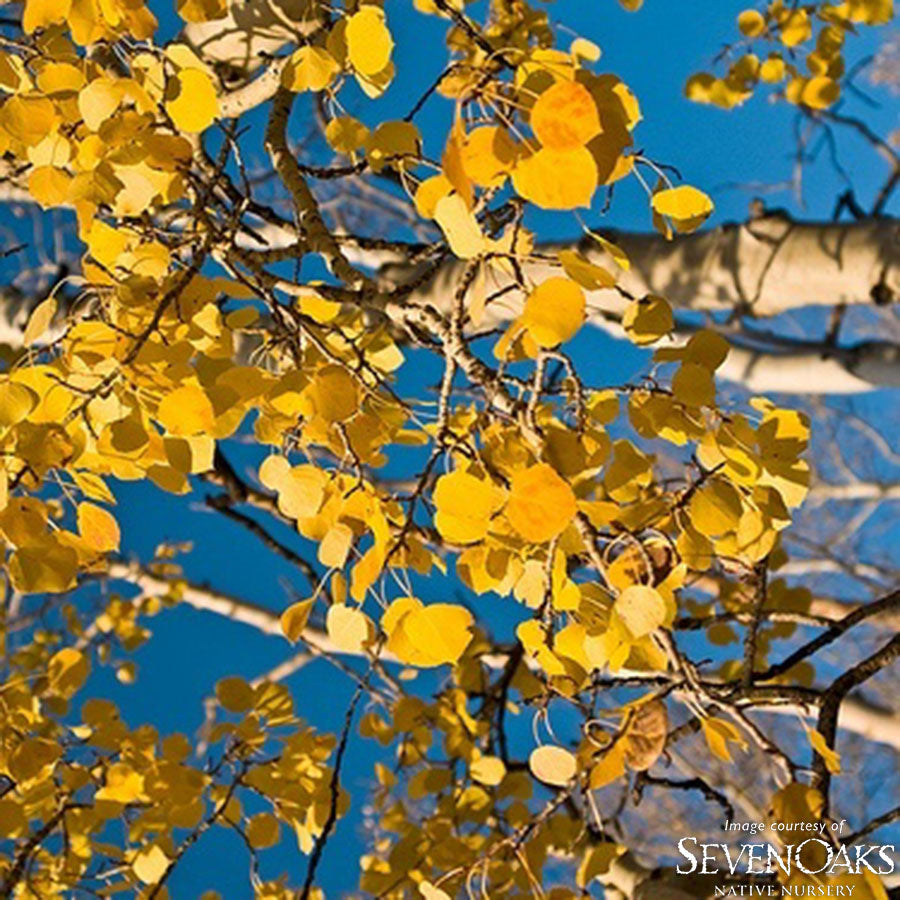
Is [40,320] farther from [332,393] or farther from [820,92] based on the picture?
[820,92]

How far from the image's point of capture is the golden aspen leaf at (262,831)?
3.86 ft

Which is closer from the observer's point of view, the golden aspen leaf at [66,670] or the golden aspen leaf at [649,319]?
the golden aspen leaf at [649,319]

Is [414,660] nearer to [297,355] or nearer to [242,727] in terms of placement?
[297,355]

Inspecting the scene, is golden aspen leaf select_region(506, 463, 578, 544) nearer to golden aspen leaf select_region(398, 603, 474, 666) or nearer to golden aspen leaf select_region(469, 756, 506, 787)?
golden aspen leaf select_region(398, 603, 474, 666)

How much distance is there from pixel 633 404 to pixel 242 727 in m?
0.73

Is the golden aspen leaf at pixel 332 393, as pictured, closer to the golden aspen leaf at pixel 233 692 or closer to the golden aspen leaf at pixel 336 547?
the golden aspen leaf at pixel 336 547

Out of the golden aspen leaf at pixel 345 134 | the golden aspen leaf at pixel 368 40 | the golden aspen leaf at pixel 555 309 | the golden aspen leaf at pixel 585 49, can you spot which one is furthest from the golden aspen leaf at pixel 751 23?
the golden aspen leaf at pixel 555 309

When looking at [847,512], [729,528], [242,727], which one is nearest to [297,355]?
[729,528]

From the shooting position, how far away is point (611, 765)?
27.5 inches

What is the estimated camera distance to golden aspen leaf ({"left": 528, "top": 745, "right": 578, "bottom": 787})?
715 mm

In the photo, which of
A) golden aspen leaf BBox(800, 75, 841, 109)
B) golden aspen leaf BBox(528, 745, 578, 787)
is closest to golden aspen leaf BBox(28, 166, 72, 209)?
golden aspen leaf BBox(528, 745, 578, 787)

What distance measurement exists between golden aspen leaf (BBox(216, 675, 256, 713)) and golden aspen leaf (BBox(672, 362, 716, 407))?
713 mm

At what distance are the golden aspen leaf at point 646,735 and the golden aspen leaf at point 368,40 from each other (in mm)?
465

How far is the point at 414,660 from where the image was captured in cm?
73
